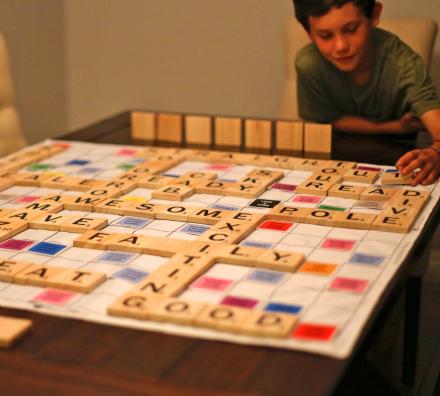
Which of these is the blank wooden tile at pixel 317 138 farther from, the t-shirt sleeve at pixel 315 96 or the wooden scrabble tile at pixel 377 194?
the wooden scrabble tile at pixel 377 194

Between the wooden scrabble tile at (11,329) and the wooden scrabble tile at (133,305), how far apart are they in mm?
128

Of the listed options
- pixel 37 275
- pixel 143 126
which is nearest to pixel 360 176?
pixel 143 126

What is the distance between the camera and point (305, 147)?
7.34 ft

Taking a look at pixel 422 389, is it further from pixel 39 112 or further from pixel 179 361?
pixel 39 112

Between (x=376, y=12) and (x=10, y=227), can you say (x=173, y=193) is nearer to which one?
(x=10, y=227)

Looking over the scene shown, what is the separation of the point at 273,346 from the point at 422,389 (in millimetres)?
1309

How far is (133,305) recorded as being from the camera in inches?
46.6

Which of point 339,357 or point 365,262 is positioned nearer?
point 339,357

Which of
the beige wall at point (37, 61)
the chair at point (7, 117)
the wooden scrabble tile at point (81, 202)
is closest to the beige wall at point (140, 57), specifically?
the beige wall at point (37, 61)

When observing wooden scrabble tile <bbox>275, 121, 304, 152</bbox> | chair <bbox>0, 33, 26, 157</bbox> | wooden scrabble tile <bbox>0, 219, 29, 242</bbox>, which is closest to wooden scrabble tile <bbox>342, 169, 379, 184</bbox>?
wooden scrabble tile <bbox>275, 121, 304, 152</bbox>

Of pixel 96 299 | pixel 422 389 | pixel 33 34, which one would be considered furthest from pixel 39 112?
pixel 96 299

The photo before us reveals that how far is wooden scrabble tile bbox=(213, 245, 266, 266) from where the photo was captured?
4.44 feet

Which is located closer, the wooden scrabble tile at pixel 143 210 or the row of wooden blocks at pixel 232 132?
the wooden scrabble tile at pixel 143 210

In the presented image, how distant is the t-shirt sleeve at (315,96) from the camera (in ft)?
8.37
